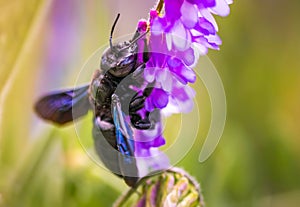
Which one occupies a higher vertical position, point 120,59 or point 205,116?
point 120,59

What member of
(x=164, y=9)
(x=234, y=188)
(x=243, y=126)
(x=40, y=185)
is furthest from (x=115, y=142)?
(x=243, y=126)

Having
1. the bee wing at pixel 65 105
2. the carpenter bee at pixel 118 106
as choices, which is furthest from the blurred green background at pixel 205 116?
the carpenter bee at pixel 118 106

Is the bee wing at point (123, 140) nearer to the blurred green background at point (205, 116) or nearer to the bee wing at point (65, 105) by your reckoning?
the bee wing at point (65, 105)

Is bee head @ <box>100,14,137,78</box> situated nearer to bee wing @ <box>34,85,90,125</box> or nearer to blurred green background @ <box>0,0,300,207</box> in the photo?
bee wing @ <box>34,85,90,125</box>

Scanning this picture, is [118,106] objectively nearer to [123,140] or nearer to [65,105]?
[123,140]

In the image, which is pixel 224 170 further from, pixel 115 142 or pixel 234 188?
pixel 115 142

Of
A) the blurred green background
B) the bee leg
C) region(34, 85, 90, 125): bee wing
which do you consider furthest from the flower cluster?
the blurred green background

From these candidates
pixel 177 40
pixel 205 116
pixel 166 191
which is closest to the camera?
pixel 177 40

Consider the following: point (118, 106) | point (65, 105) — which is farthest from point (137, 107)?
point (65, 105)
